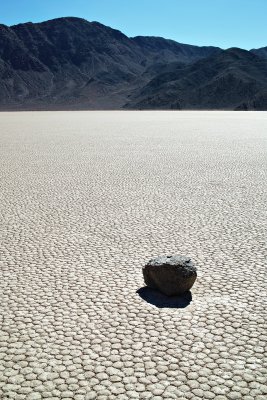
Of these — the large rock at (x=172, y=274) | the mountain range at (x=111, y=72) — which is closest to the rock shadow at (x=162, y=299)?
the large rock at (x=172, y=274)

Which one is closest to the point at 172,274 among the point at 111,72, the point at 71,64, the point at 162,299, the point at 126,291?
the point at 162,299

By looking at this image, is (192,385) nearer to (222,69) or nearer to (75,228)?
(75,228)

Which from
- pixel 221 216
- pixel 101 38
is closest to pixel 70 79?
pixel 101 38

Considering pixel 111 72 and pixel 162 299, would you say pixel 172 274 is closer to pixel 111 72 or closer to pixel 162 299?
pixel 162 299

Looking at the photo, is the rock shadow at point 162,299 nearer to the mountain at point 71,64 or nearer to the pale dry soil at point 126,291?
the pale dry soil at point 126,291

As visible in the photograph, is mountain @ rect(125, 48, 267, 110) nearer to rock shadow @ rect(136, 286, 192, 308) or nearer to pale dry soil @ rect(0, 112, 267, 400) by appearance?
pale dry soil @ rect(0, 112, 267, 400)
